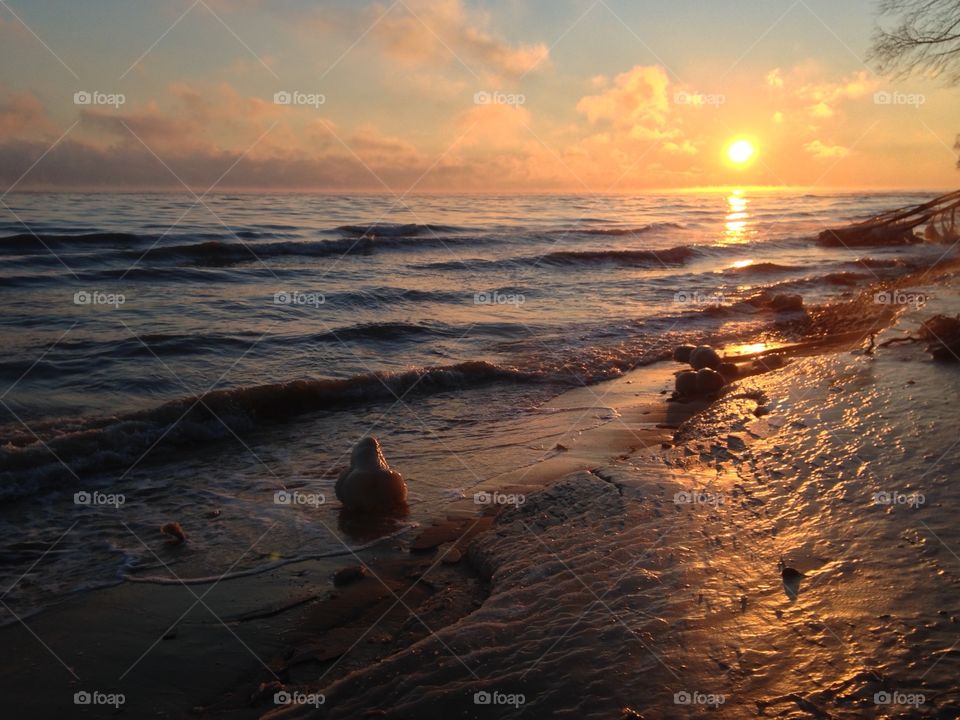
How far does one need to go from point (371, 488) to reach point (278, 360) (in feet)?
18.7

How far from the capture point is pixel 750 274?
21.8 m

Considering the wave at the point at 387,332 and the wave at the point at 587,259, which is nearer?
the wave at the point at 387,332

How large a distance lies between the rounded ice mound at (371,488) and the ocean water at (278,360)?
0.15 meters

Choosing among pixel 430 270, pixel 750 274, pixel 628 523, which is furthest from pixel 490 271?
pixel 628 523

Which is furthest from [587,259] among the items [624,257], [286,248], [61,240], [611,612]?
[611,612]

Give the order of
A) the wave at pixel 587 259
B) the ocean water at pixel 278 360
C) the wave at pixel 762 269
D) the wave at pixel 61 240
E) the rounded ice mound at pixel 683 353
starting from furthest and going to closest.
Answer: the wave at pixel 587 259 → the wave at pixel 762 269 → the wave at pixel 61 240 → the rounded ice mound at pixel 683 353 → the ocean water at pixel 278 360

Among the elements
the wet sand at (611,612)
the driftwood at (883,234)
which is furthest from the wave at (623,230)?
the wet sand at (611,612)

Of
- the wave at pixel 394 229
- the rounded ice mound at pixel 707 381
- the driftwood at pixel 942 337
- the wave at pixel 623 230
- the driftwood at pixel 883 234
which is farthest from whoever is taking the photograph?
the wave at pixel 623 230

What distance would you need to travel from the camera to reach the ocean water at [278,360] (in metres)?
5.77

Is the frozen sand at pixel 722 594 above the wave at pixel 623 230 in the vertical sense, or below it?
below

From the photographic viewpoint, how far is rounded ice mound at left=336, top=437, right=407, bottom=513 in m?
5.79

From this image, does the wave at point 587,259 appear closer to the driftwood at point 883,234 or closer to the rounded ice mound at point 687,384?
the driftwood at point 883,234

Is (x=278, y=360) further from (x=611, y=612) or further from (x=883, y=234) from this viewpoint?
(x=883, y=234)

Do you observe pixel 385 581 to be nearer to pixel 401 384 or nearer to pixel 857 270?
pixel 401 384
